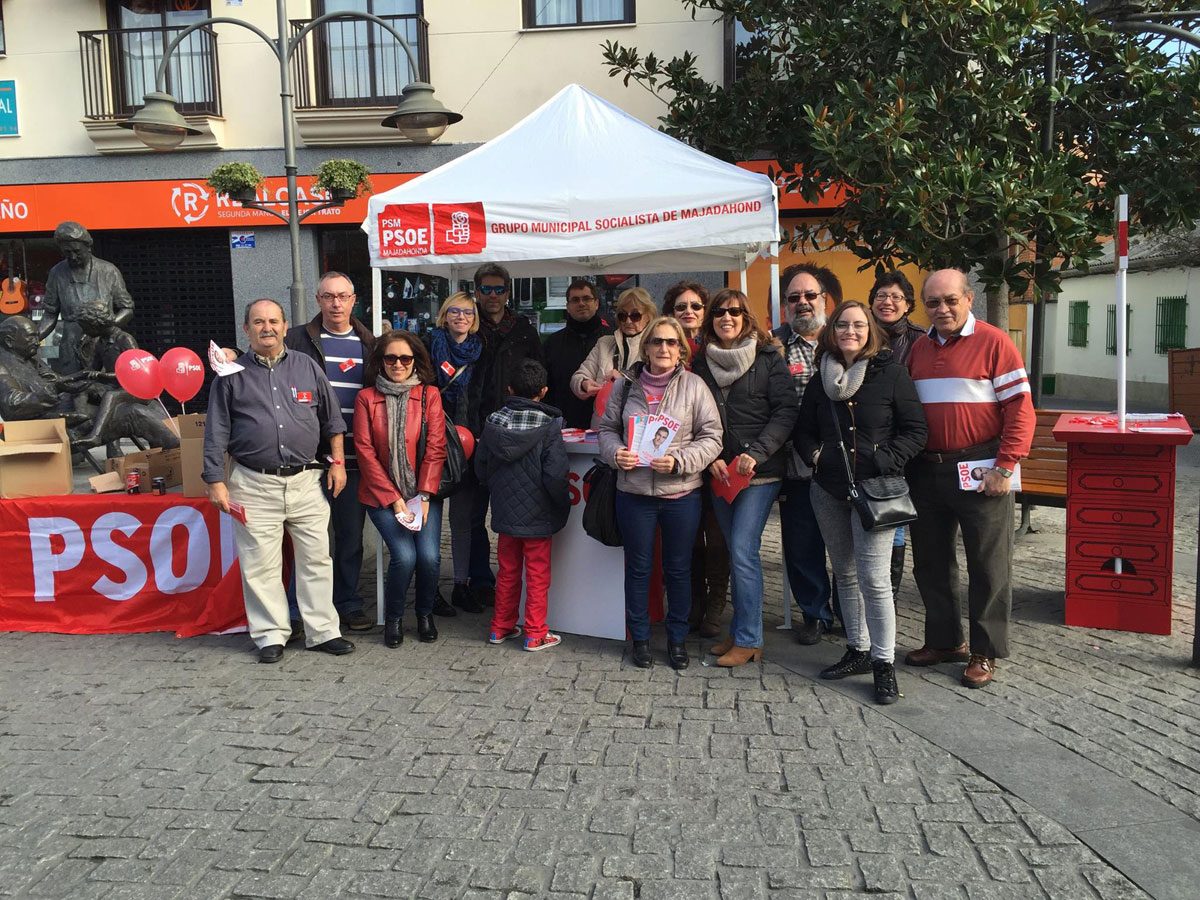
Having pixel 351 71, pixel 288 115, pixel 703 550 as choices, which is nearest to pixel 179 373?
pixel 703 550

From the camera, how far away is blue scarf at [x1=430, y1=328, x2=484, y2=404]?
582 centimetres

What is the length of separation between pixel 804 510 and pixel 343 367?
2764 millimetres

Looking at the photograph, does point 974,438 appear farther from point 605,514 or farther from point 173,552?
point 173,552

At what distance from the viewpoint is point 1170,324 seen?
2022 centimetres

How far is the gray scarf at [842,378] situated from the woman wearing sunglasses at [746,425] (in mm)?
374

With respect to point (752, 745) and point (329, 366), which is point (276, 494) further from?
point (752, 745)

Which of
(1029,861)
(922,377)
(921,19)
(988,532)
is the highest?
(921,19)

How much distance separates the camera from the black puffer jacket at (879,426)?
14.3 feet

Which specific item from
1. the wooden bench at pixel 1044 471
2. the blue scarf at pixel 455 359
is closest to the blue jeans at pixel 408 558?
the blue scarf at pixel 455 359

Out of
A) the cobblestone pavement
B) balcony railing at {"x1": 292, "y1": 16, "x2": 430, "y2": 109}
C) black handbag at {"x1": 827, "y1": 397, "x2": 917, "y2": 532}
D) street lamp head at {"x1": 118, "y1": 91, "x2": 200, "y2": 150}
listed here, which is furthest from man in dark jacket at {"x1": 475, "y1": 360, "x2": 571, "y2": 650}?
balcony railing at {"x1": 292, "y1": 16, "x2": 430, "y2": 109}

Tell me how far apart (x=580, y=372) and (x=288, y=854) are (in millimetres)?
3313

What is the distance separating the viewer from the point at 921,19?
6934 mm

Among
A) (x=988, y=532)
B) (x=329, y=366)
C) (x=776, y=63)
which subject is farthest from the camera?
(x=776, y=63)

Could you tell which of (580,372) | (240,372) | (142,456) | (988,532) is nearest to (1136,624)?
(988,532)
